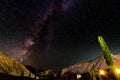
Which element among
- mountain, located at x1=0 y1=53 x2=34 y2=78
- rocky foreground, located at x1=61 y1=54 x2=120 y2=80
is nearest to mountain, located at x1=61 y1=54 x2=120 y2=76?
rocky foreground, located at x1=61 y1=54 x2=120 y2=80

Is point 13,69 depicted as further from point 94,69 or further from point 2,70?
point 94,69

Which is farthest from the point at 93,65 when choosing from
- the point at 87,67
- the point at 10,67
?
the point at 10,67

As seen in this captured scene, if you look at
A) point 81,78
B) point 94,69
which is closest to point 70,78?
point 81,78

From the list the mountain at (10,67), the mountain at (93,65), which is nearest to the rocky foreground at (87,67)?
the mountain at (93,65)

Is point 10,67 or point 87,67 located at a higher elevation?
point 87,67

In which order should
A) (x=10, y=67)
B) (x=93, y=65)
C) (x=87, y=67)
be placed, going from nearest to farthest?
(x=10, y=67) < (x=93, y=65) < (x=87, y=67)

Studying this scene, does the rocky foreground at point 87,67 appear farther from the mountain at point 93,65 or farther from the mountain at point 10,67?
the mountain at point 10,67

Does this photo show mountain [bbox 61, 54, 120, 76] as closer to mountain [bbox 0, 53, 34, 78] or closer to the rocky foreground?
the rocky foreground

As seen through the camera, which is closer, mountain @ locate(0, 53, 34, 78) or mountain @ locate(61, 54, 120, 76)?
mountain @ locate(0, 53, 34, 78)

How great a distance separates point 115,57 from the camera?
43.7 feet

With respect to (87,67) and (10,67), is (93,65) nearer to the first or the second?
(87,67)

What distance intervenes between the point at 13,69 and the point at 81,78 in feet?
25.2

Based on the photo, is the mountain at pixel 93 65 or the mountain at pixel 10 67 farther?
the mountain at pixel 93 65

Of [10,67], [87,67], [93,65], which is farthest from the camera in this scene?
[87,67]
